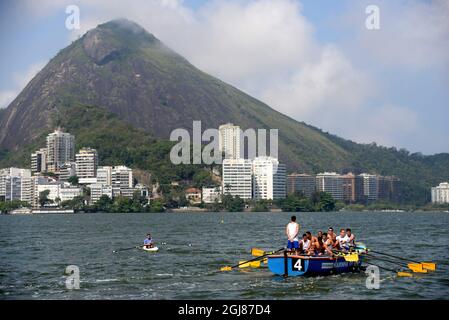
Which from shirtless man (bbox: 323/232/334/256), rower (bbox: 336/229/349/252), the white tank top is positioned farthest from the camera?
rower (bbox: 336/229/349/252)

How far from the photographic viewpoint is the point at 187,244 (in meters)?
72.6

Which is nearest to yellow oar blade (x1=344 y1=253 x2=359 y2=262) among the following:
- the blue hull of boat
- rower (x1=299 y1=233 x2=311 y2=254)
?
the blue hull of boat

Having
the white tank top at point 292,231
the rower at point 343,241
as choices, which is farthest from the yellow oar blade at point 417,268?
the white tank top at point 292,231

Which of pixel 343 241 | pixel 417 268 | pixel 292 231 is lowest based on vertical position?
pixel 417 268

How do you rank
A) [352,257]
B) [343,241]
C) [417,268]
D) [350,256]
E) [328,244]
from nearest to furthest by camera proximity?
[328,244]
[350,256]
[352,257]
[417,268]
[343,241]

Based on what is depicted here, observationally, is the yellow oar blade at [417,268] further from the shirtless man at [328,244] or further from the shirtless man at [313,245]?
the shirtless man at [313,245]
